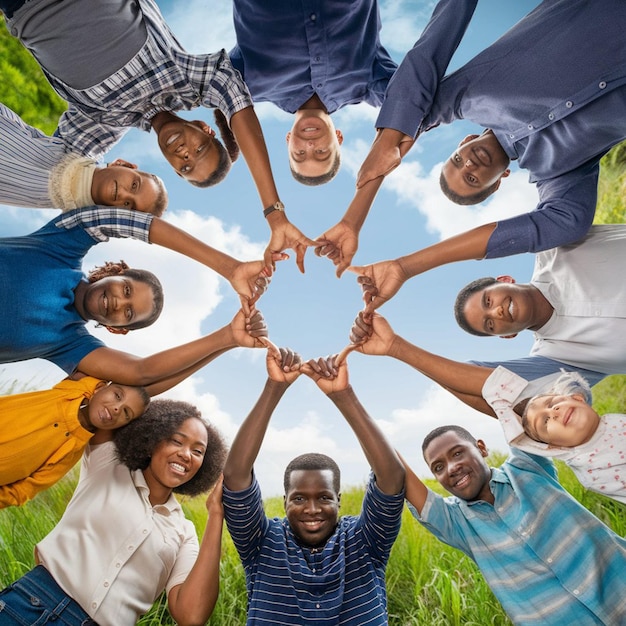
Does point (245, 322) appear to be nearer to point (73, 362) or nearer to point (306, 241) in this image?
point (306, 241)

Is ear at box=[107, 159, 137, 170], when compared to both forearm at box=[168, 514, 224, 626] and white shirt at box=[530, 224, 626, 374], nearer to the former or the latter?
forearm at box=[168, 514, 224, 626]

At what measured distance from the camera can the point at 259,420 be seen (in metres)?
3.48

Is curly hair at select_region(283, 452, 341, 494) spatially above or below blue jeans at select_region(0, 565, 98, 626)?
above

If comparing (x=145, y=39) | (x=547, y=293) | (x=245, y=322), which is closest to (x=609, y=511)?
(x=547, y=293)

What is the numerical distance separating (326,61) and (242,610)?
11.2 feet

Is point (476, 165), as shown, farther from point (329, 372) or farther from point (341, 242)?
point (329, 372)

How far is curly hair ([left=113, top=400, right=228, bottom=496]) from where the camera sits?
3730mm

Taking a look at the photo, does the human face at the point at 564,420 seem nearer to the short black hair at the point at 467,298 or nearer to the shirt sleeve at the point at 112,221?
the short black hair at the point at 467,298

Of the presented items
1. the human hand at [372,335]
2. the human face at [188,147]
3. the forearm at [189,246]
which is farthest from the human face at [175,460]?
the human face at [188,147]

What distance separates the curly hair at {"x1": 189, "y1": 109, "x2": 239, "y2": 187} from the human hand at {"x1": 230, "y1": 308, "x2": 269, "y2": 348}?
82 centimetres

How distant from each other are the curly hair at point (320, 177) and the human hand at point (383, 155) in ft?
1.92

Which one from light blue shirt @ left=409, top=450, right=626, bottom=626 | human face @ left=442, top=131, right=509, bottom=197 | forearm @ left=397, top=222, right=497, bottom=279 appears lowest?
light blue shirt @ left=409, top=450, right=626, bottom=626

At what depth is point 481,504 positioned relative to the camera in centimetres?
363

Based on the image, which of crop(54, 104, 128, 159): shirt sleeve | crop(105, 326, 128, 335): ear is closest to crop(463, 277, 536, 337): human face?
crop(105, 326, 128, 335): ear
